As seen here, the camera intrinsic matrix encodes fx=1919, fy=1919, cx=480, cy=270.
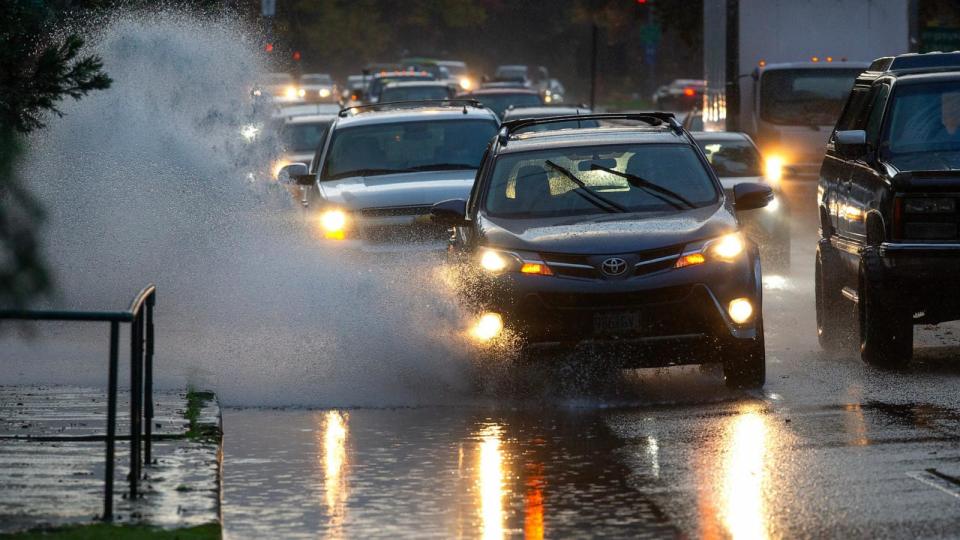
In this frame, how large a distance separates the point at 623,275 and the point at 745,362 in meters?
0.95

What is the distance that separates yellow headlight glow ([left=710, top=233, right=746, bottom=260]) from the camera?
38.4ft

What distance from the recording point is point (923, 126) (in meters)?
13.1

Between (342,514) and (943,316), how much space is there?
5.75 metres

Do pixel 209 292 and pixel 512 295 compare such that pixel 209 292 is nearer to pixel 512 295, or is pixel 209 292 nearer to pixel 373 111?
pixel 373 111

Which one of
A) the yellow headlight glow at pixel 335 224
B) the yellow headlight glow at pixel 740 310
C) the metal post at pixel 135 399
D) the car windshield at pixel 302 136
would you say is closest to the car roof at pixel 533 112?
the car windshield at pixel 302 136

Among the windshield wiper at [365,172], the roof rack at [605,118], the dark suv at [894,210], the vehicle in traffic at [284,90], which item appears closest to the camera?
the dark suv at [894,210]

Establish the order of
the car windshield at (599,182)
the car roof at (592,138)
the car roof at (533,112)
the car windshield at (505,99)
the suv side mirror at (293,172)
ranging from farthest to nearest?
the car windshield at (505,99), the car roof at (533,112), the suv side mirror at (293,172), the car roof at (592,138), the car windshield at (599,182)

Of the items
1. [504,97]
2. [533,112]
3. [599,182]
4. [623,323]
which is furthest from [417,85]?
[623,323]

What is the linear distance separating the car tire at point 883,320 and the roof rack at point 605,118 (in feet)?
5.58

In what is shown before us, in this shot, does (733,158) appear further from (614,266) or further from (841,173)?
(614,266)

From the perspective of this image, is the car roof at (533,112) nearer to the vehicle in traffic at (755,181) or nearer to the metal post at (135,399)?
the vehicle in traffic at (755,181)

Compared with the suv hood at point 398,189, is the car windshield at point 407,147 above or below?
above

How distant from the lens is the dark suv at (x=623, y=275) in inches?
451

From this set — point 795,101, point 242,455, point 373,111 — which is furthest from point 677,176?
point 795,101
